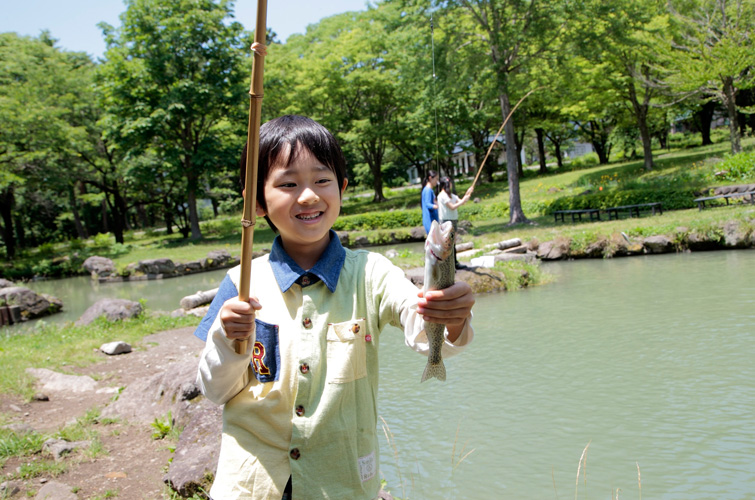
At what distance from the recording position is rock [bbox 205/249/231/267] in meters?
20.6

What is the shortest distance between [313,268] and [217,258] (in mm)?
19678

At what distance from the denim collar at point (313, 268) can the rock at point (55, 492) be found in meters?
2.74

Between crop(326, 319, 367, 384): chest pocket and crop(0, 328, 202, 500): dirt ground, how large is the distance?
243cm

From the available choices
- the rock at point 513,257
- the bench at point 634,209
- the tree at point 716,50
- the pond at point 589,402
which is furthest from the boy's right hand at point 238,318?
the tree at point 716,50

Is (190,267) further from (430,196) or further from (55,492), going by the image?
(55,492)

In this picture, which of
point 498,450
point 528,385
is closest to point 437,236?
point 498,450

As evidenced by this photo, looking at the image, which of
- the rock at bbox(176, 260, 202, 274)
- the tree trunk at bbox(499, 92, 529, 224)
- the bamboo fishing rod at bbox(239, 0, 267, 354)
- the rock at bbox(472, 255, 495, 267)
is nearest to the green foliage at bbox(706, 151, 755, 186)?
the tree trunk at bbox(499, 92, 529, 224)

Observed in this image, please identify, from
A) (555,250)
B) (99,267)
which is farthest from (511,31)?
(99,267)

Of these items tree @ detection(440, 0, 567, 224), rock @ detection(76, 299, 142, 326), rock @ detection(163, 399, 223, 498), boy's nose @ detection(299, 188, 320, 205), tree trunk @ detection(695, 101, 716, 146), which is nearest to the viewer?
boy's nose @ detection(299, 188, 320, 205)

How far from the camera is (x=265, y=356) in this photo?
181 cm

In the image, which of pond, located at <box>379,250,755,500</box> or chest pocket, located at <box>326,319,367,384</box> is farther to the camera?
pond, located at <box>379,250,755,500</box>

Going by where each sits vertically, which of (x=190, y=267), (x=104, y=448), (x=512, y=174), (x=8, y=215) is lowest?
(x=104, y=448)

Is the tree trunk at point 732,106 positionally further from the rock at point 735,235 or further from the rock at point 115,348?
the rock at point 115,348

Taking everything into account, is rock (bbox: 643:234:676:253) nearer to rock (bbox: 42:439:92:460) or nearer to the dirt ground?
the dirt ground
